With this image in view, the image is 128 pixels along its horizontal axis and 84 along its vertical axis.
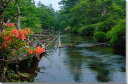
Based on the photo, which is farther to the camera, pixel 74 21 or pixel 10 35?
pixel 74 21

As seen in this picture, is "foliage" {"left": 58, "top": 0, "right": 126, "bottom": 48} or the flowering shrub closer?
the flowering shrub

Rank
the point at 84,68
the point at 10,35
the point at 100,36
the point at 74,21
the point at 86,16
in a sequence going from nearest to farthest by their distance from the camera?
the point at 10,35 < the point at 84,68 < the point at 100,36 < the point at 74,21 < the point at 86,16

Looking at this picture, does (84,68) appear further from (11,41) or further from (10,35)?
(10,35)

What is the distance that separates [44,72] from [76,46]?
19.2 feet

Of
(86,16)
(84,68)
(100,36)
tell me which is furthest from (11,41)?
(86,16)

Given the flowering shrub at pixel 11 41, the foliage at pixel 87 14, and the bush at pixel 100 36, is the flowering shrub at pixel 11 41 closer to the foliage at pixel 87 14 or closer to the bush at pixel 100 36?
the bush at pixel 100 36

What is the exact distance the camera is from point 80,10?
64.5 feet

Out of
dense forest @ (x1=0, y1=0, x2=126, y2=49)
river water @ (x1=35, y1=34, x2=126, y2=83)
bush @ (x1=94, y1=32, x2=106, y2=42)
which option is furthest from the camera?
dense forest @ (x1=0, y1=0, x2=126, y2=49)

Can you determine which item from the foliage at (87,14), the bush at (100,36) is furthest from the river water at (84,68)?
the foliage at (87,14)

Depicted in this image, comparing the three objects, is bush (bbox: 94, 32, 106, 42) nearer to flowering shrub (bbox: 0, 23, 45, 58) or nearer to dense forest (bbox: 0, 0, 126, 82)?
dense forest (bbox: 0, 0, 126, 82)

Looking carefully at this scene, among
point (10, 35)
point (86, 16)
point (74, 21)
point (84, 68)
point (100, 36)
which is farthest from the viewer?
point (86, 16)

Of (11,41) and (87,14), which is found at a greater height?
(87,14)

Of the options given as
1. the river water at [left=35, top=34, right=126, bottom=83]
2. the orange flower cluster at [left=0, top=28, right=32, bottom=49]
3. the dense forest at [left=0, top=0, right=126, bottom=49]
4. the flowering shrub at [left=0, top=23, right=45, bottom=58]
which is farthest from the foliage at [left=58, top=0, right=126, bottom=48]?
the orange flower cluster at [left=0, top=28, right=32, bottom=49]

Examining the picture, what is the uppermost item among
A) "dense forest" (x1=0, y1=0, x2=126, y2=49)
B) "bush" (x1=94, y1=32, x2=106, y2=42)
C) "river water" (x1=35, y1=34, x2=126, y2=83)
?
"dense forest" (x1=0, y1=0, x2=126, y2=49)
